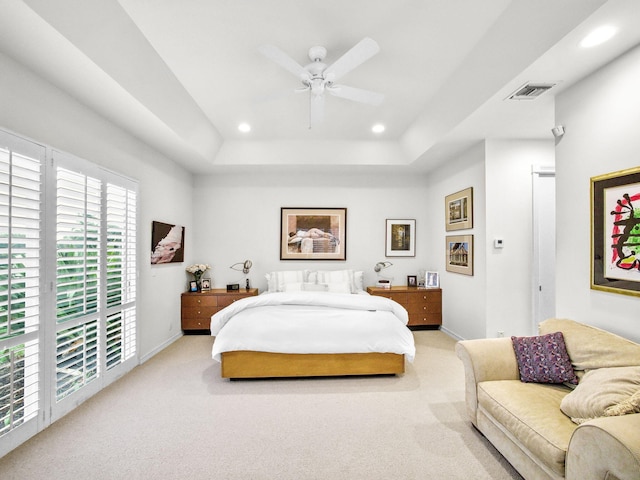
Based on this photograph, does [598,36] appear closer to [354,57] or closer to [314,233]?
[354,57]

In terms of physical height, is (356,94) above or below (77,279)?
above

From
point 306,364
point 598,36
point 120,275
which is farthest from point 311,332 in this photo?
point 598,36

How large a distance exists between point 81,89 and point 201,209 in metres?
3.07

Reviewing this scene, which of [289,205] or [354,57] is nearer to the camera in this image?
[354,57]

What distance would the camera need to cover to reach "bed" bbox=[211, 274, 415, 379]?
10.6 ft

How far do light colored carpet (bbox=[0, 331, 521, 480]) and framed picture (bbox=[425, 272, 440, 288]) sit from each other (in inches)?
78.9

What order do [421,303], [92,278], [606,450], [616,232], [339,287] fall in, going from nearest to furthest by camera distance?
[606,450] < [616,232] < [92,278] < [339,287] < [421,303]

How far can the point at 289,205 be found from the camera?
5.67 metres

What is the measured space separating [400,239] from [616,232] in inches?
140

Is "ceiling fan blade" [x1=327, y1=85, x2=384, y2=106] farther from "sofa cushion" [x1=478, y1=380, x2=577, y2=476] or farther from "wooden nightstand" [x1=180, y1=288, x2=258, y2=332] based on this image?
"wooden nightstand" [x1=180, y1=288, x2=258, y2=332]

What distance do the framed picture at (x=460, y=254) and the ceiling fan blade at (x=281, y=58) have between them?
9.84 ft

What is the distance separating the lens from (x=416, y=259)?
18.8 feet

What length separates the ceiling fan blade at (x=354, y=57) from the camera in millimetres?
2311

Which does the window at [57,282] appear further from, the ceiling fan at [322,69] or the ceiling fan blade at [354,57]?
the ceiling fan blade at [354,57]
